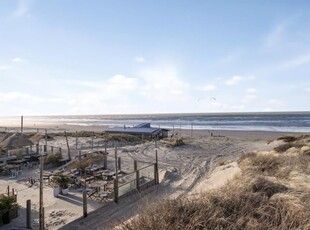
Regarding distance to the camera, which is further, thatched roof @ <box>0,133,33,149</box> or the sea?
the sea

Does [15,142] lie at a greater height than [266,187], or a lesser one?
lesser

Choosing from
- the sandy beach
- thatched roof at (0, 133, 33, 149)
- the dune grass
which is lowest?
the sandy beach

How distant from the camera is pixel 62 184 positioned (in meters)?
15.2

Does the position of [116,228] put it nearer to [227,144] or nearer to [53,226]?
[53,226]

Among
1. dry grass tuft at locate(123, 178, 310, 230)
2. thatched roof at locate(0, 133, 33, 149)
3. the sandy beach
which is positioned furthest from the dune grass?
thatched roof at locate(0, 133, 33, 149)

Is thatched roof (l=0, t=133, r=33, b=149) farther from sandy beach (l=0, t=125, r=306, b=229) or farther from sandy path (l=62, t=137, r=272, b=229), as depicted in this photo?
sandy path (l=62, t=137, r=272, b=229)

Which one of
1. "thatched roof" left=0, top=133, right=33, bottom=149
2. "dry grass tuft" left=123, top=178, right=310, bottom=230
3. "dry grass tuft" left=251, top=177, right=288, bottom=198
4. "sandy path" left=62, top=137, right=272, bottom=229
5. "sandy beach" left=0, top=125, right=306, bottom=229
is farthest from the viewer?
"thatched roof" left=0, top=133, right=33, bottom=149

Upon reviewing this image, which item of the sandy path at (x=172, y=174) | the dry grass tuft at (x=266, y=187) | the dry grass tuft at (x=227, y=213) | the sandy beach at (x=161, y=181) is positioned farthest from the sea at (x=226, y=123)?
the dry grass tuft at (x=227, y=213)

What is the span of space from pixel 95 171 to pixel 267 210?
45.4 feet

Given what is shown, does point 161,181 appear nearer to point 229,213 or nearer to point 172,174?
point 172,174

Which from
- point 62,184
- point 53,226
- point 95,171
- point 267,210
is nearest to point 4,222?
point 53,226

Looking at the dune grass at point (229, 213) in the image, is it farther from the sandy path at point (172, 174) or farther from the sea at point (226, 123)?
the sea at point (226, 123)

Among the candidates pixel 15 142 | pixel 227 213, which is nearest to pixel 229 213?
pixel 227 213

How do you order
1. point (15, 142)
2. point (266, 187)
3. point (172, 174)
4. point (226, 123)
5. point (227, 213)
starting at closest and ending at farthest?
point (227, 213) → point (266, 187) → point (172, 174) → point (15, 142) → point (226, 123)
